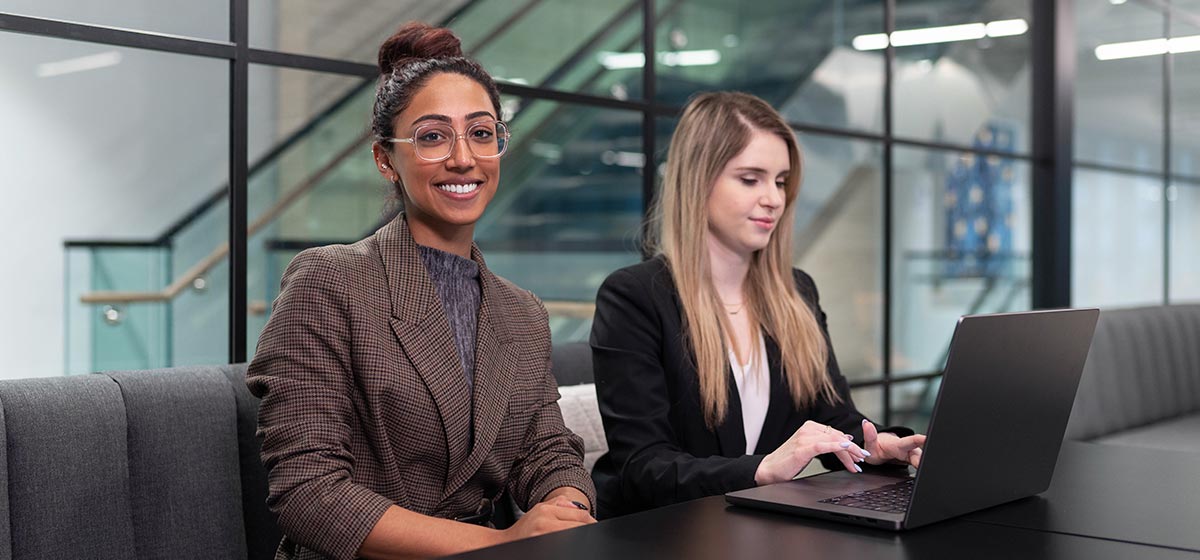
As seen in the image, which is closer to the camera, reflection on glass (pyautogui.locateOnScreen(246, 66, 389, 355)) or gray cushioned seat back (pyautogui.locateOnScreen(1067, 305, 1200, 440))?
reflection on glass (pyautogui.locateOnScreen(246, 66, 389, 355))

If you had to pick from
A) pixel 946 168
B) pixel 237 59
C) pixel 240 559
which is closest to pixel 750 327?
pixel 240 559

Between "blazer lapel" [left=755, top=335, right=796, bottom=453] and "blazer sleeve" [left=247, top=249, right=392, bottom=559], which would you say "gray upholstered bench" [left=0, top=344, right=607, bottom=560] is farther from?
"blazer lapel" [left=755, top=335, right=796, bottom=453]

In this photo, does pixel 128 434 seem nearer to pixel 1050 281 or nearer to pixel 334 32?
pixel 334 32

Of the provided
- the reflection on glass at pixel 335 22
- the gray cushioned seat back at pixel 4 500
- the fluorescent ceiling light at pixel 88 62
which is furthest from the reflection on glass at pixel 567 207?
Result: the gray cushioned seat back at pixel 4 500

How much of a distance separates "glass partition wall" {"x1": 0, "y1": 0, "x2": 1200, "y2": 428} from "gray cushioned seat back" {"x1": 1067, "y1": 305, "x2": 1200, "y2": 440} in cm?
85

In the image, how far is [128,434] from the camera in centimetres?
178

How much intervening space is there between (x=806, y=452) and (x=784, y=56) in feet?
9.83

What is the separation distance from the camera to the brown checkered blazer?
1514 millimetres

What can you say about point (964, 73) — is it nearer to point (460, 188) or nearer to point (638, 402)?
point (638, 402)

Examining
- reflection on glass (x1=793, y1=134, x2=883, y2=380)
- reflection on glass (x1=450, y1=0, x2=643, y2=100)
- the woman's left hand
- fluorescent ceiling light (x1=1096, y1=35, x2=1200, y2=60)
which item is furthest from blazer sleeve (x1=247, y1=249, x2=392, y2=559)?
fluorescent ceiling light (x1=1096, y1=35, x2=1200, y2=60)

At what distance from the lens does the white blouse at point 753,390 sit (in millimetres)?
2137

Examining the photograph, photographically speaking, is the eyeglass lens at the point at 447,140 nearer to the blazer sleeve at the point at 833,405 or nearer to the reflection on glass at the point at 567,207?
the blazer sleeve at the point at 833,405

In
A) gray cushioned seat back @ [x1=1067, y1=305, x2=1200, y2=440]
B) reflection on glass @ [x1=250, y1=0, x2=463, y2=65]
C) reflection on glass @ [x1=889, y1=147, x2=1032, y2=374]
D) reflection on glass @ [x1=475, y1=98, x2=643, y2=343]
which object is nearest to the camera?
reflection on glass @ [x1=250, y1=0, x2=463, y2=65]

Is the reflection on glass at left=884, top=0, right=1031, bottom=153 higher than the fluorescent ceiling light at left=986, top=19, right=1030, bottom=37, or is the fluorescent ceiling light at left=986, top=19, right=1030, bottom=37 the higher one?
the fluorescent ceiling light at left=986, top=19, right=1030, bottom=37
